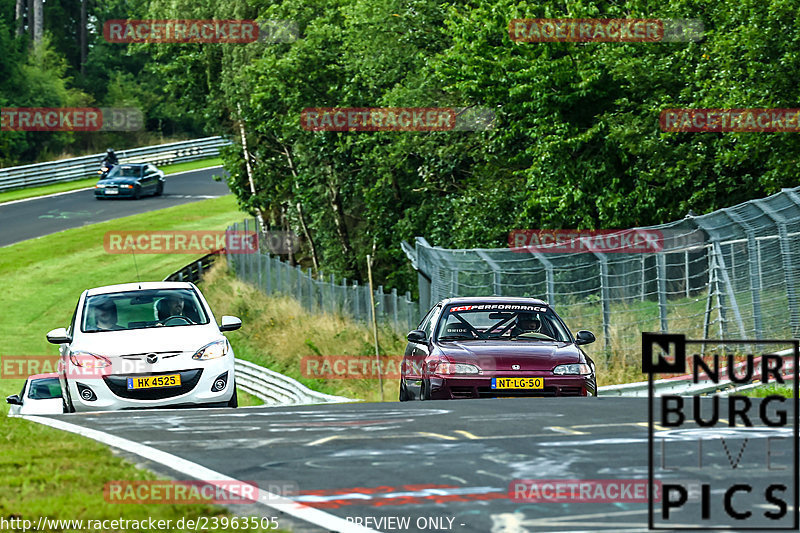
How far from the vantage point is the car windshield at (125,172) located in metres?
65.3

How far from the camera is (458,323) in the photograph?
14.6 m

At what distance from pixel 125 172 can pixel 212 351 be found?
→ 53235 mm

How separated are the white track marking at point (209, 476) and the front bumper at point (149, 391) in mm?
2509

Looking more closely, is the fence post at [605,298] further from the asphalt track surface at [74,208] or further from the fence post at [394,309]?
the asphalt track surface at [74,208]

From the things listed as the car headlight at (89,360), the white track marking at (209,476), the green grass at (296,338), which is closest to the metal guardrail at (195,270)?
the green grass at (296,338)

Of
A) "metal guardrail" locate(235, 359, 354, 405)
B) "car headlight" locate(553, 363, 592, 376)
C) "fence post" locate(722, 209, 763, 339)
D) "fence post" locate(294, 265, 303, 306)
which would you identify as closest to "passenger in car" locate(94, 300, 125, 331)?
"car headlight" locate(553, 363, 592, 376)

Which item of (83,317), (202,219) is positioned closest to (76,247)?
(202,219)

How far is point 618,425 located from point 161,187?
58736 mm

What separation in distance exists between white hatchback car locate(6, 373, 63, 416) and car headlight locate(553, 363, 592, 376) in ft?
28.1

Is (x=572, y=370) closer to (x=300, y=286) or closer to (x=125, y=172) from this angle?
(x=300, y=286)

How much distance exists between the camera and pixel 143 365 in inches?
551

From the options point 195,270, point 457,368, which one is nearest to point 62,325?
point 195,270

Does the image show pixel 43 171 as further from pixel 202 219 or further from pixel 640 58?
pixel 640 58

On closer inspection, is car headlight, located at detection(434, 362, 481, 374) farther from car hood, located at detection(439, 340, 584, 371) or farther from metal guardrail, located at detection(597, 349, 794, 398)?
metal guardrail, located at detection(597, 349, 794, 398)
